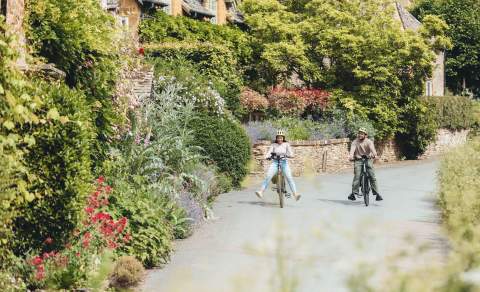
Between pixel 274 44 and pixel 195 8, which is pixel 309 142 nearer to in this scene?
pixel 274 44

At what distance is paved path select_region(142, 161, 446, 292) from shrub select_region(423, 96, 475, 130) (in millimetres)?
5941

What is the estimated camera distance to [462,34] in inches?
2194

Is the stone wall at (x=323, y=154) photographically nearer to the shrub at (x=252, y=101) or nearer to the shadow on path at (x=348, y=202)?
the shrub at (x=252, y=101)

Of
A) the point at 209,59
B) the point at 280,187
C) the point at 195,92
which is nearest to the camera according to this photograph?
the point at 280,187

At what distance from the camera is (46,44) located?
13.0 meters

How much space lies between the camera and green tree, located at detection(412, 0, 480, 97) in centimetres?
5559

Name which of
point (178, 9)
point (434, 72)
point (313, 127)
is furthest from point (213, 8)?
point (434, 72)

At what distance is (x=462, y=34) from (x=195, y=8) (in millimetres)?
27291

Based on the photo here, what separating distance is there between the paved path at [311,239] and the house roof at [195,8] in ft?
32.3

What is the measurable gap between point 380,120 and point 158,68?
14.6 metres

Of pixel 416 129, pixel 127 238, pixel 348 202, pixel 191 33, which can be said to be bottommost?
pixel 348 202

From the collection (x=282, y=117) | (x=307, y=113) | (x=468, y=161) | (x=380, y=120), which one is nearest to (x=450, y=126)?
(x=380, y=120)

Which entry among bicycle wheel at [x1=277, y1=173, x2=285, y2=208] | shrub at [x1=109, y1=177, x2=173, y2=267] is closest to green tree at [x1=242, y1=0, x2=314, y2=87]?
bicycle wheel at [x1=277, y1=173, x2=285, y2=208]

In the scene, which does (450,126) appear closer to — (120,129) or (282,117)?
(282,117)
